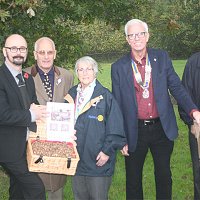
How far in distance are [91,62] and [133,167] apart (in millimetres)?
1602

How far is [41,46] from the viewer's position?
555 cm

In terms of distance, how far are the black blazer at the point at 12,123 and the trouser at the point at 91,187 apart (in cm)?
80

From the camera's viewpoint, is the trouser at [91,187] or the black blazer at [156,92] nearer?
the trouser at [91,187]

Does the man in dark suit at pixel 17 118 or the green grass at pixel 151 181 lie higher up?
the man in dark suit at pixel 17 118

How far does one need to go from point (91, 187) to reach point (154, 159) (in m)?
1.09

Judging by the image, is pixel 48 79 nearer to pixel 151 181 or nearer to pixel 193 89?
pixel 193 89

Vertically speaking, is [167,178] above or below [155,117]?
below

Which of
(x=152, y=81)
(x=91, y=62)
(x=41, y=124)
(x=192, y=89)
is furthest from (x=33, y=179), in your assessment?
(x=192, y=89)

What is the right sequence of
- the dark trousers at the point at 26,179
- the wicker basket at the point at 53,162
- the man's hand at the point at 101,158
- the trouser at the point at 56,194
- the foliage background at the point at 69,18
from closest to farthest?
1. the wicker basket at the point at 53,162
2. the dark trousers at the point at 26,179
3. the man's hand at the point at 101,158
4. the trouser at the point at 56,194
5. the foliage background at the point at 69,18

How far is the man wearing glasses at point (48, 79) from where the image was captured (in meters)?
5.55

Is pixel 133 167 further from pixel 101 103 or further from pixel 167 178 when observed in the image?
pixel 101 103

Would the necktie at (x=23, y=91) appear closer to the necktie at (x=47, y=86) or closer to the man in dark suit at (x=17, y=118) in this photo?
the man in dark suit at (x=17, y=118)

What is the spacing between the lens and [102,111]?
509cm

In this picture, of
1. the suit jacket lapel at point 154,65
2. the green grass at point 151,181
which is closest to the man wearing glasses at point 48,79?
the suit jacket lapel at point 154,65
